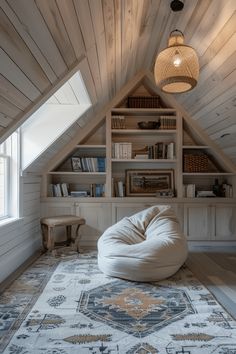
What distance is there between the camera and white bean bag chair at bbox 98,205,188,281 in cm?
289

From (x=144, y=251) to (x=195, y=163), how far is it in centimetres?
220

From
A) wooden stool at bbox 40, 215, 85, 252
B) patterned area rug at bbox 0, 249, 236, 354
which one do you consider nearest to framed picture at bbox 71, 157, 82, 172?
wooden stool at bbox 40, 215, 85, 252

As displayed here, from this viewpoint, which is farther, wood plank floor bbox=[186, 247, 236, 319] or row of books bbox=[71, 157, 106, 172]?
row of books bbox=[71, 157, 106, 172]

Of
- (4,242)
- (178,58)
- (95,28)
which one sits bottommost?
(4,242)

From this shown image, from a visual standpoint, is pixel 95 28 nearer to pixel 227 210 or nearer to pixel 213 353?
pixel 213 353

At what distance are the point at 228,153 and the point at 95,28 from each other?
3.03 metres

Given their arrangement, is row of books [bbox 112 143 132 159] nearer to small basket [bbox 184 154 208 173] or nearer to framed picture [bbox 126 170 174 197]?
framed picture [bbox 126 170 174 197]

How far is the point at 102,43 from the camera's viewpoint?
2.50 meters

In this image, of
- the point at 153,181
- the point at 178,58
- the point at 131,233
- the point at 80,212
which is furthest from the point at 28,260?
the point at 178,58

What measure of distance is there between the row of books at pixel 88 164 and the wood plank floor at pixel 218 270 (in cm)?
190

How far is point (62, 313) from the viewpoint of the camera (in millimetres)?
2246

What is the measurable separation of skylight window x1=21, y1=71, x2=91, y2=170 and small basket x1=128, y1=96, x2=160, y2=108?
1.15 m

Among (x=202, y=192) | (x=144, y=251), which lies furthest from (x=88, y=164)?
(x=144, y=251)

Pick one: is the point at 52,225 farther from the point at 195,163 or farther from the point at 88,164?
the point at 195,163
